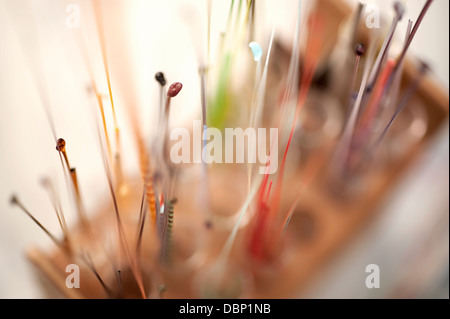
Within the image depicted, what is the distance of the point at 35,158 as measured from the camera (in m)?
0.67

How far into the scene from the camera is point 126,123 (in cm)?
70

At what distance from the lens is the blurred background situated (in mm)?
631

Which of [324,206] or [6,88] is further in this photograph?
[6,88]

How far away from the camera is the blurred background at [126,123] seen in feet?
2.07

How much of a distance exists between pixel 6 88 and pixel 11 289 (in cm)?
26

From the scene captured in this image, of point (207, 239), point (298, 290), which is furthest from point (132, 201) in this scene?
point (298, 290)

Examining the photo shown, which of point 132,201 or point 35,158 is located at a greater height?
point 35,158
